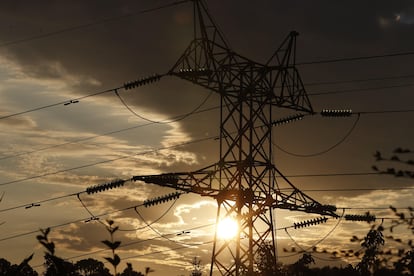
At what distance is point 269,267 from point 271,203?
11.1ft

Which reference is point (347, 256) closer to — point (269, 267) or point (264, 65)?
point (269, 267)

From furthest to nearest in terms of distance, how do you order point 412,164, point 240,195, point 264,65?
point 264,65, point 240,195, point 412,164

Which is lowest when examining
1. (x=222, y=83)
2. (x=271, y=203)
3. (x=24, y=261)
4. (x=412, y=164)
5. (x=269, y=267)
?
(x=24, y=261)

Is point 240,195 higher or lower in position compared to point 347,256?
higher

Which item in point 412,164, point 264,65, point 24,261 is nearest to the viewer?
point 24,261

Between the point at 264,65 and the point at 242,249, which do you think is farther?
the point at 264,65

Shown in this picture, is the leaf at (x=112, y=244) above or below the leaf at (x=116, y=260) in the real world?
above

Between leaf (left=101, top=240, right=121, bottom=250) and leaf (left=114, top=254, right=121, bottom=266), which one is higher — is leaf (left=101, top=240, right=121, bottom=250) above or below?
above

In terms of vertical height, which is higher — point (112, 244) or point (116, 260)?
point (112, 244)

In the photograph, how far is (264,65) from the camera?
41688 millimetres

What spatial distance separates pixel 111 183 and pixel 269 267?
9623 mm

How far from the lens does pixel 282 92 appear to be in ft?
137

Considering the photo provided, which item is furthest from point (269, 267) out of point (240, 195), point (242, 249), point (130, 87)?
point (130, 87)

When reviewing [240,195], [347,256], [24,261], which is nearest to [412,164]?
[347,256]
